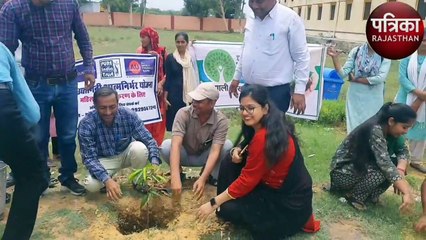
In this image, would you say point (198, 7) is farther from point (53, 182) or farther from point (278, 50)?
point (53, 182)

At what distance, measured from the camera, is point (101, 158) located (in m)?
3.54

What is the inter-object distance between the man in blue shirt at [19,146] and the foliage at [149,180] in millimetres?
723

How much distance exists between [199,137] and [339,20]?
25.1 metres

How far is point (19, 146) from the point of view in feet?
7.45

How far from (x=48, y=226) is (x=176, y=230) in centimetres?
97

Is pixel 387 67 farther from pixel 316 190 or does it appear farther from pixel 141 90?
pixel 141 90

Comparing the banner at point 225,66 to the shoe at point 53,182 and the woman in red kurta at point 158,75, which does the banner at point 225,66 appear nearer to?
the woman in red kurta at point 158,75

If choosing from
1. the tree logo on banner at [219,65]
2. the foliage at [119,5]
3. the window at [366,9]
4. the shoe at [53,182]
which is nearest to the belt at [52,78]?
the shoe at [53,182]

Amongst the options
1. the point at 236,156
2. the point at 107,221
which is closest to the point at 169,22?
the point at 107,221

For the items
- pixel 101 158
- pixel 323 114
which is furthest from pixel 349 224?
pixel 323 114

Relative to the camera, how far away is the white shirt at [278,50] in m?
3.49

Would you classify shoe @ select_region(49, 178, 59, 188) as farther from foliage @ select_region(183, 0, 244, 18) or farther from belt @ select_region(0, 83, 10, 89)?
foliage @ select_region(183, 0, 244, 18)

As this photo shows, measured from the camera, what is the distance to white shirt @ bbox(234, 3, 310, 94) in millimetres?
3492

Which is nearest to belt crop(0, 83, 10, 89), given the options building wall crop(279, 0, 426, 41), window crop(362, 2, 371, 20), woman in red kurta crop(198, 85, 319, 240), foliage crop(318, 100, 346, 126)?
woman in red kurta crop(198, 85, 319, 240)
